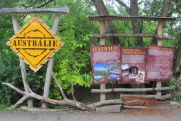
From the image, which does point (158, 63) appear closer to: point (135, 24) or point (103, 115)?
point (135, 24)

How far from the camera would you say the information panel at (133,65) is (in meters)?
11.1

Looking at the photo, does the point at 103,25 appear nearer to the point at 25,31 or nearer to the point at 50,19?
the point at 25,31

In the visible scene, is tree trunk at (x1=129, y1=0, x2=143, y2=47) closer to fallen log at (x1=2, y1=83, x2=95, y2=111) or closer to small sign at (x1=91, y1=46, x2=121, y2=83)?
small sign at (x1=91, y1=46, x2=121, y2=83)

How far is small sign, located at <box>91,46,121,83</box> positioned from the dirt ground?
35.9 inches

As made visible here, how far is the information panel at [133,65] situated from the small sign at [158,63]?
0.16 m

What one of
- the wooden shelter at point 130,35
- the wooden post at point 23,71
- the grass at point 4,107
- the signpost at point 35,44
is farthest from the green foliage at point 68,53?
the wooden shelter at point 130,35

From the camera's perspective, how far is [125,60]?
1112 centimetres

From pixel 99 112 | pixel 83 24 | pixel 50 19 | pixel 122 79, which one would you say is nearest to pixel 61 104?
pixel 99 112

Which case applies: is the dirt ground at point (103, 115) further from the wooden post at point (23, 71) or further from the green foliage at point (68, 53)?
the green foliage at point (68, 53)

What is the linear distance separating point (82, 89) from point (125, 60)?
242 centimetres

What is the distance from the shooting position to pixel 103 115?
10.1 meters

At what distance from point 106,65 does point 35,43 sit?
1958mm

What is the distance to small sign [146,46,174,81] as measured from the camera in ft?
36.6

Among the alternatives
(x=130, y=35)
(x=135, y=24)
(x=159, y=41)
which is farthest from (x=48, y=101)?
(x=135, y=24)
